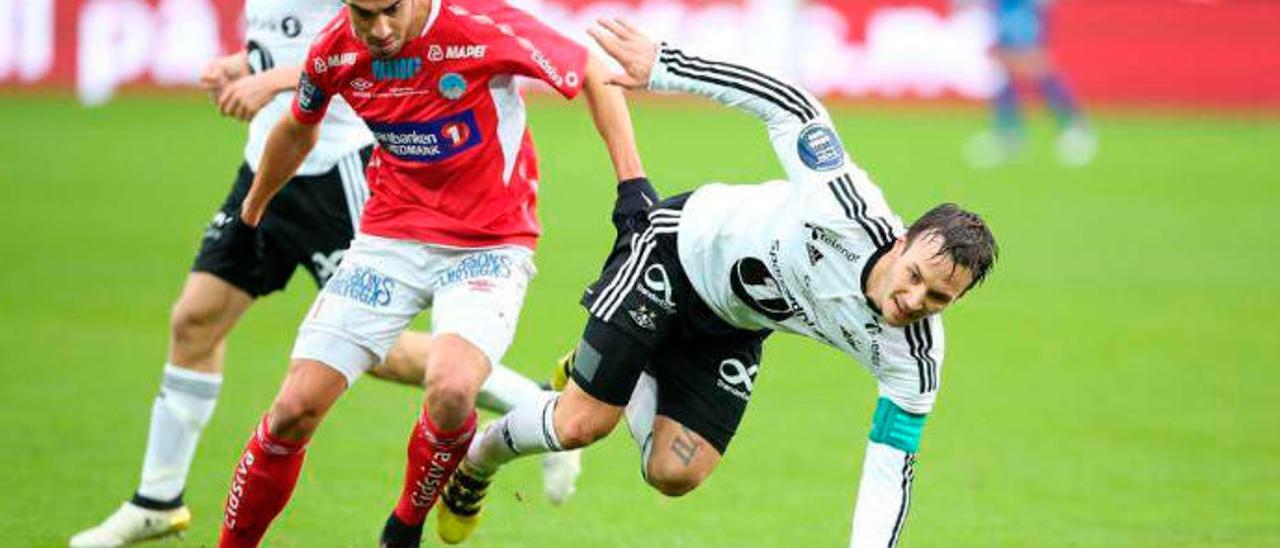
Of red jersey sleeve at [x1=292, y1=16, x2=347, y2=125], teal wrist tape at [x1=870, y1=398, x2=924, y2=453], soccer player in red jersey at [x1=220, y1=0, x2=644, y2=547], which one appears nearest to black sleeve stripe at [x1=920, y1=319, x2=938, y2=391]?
teal wrist tape at [x1=870, y1=398, x2=924, y2=453]

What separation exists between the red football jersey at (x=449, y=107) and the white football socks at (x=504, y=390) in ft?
2.92

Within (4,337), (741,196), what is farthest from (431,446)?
(4,337)

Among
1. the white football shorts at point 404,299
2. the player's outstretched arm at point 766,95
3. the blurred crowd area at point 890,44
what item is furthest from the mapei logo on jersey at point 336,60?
the blurred crowd area at point 890,44

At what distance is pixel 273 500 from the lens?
651cm

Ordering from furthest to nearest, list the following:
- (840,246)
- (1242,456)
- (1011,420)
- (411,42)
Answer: (1011,420) < (1242,456) < (411,42) < (840,246)

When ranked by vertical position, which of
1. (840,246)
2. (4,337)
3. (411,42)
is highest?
(411,42)

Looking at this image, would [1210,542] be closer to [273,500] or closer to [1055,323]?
[273,500]

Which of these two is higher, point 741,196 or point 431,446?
point 741,196

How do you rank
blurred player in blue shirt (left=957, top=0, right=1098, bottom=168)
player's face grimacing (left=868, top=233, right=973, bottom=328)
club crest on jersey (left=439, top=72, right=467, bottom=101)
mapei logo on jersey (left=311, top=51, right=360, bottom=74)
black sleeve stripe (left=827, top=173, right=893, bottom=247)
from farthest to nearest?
blurred player in blue shirt (left=957, top=0, right=1098, bottom=168)
club crest on jersey (left=439, top=72, right=467, bottom=101)
mapei logo on jersey (left=311, top=51, right=360, bottom=74)
black sleeve stripe (left=827, top=173, right=893, bottom=247)
player's face grimacing (left=868, top=233, right=973, bottom=328)

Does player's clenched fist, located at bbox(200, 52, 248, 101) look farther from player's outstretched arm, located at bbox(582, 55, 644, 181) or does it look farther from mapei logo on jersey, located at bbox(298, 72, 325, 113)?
player's outstretched arm, located at bbox(582, 55, 644, 181)

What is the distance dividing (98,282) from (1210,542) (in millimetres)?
8257

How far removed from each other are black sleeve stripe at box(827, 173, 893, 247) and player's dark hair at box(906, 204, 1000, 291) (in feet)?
0.33

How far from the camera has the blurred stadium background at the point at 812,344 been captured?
8227mm

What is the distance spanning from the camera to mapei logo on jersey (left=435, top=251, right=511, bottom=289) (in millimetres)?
6824
